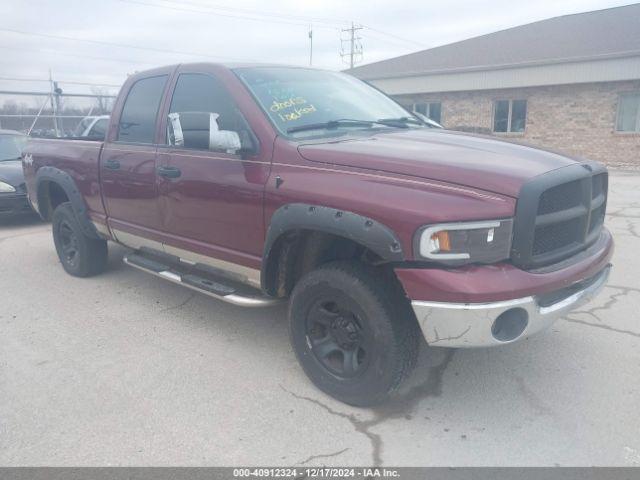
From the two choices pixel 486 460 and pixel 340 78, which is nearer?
pixel 486 460

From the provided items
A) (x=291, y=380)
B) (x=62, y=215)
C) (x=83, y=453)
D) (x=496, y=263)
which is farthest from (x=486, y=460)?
(x=62, y=215)

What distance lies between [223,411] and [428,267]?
149 cm

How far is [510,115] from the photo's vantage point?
20.6 m

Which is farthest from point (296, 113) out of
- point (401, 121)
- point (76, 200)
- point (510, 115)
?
point (510, 115)

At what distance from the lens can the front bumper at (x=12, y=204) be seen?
328 inches

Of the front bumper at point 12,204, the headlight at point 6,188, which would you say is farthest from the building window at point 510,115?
the headlight at point 6,188

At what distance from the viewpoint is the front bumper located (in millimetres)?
8320

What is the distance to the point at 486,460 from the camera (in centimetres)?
265

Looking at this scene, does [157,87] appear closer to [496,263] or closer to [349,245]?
[349,245]

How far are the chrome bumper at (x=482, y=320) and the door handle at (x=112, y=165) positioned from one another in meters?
3.00

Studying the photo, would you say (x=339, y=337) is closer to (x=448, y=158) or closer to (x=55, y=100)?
(x=448, y=158)

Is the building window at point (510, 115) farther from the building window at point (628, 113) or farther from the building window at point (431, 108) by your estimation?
the building window at point (628, 113)

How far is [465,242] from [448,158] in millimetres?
539

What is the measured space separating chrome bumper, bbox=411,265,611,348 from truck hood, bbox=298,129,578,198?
556mm
